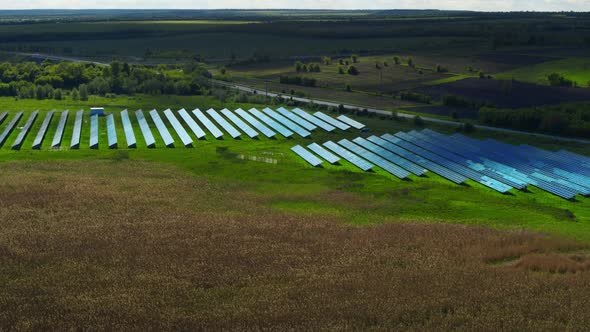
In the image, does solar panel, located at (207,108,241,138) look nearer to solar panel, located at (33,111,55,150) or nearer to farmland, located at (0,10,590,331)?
farmland, located at (0,10,590,331)

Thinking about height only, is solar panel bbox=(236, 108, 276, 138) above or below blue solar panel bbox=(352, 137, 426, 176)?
above

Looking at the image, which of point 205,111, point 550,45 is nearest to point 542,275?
point 205,111

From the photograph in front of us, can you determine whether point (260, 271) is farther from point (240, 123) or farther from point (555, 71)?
point (555, 71)

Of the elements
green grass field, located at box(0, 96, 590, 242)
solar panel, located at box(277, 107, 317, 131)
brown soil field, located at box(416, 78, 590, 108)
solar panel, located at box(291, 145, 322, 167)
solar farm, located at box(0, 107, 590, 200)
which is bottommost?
green grass field, located at box(0, 96, 590, 242)

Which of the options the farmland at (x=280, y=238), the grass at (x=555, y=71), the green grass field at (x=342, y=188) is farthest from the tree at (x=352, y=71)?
the green grass field at (x=342, y=188)

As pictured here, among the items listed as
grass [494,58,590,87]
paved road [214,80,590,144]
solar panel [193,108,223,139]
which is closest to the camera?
paved road [214,80,590,144]

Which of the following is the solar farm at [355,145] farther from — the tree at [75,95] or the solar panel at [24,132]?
the tree at [75,95]

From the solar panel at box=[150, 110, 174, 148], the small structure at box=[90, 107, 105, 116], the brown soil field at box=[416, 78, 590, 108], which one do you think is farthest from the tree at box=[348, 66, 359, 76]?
the small structure at box=[90, 107, 105, 116]
